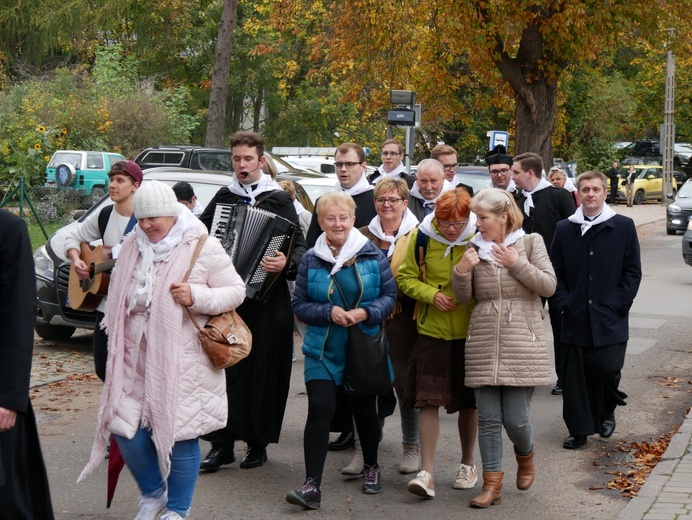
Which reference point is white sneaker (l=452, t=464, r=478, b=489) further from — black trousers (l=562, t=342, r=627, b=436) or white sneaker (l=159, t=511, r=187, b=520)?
white sneaker (l=159, t=511, r=187, b=520)

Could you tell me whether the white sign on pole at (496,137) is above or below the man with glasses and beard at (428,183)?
above

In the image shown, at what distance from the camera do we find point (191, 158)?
22562 millimetres

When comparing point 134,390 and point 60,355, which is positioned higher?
point 134,390

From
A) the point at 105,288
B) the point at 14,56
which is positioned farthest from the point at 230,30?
the point at 14,56

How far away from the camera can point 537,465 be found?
740 cm

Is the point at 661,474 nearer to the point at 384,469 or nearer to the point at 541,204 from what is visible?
the point at 384,469


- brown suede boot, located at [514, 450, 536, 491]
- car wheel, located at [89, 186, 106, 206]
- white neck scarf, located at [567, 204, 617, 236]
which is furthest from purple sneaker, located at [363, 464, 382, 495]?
car wheel, located at [89, 186, 106, 206]

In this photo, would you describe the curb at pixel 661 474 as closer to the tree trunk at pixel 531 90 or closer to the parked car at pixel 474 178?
the parked car at pixel 474 178

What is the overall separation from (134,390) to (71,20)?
3922cm

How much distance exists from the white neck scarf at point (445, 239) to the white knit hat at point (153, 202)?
1.73 metres

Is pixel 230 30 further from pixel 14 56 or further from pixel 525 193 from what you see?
pixel 14 56

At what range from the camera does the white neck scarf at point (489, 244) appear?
20.7 ft

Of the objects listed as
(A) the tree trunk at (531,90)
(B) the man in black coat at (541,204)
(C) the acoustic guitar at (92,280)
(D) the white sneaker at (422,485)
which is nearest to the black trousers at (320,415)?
(D) the white sneaker at (422,485)

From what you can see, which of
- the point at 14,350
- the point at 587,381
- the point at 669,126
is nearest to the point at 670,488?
the point at 587,381
